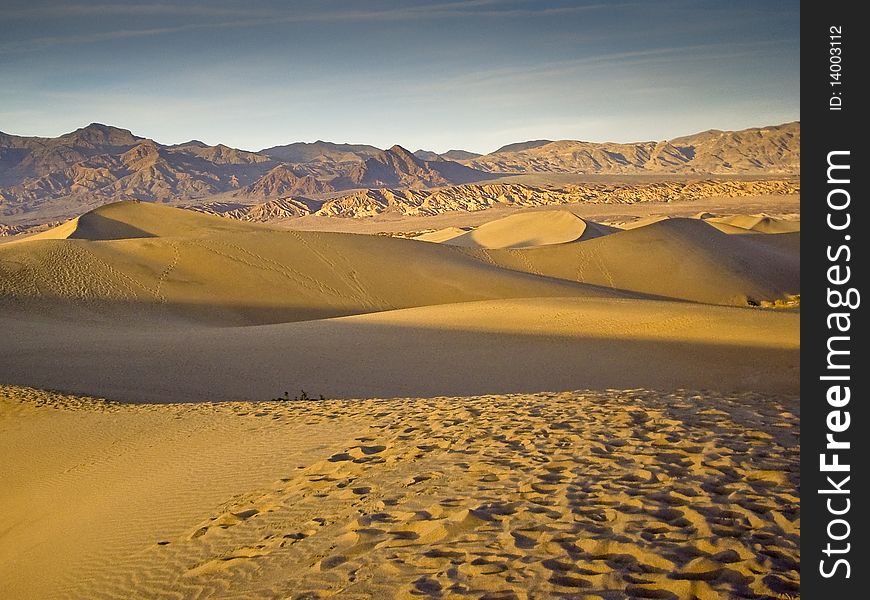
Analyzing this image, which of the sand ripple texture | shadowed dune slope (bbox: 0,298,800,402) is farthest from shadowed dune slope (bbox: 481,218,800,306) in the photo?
the sand ripple texture

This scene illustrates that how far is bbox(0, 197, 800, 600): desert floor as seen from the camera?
4.71m

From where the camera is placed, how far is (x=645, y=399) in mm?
9664

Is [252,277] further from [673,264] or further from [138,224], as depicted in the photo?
[673,264]

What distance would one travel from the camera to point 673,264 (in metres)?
41.9

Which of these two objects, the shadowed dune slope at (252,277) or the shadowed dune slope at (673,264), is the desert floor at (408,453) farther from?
the shadowed dune slope at (673,264)

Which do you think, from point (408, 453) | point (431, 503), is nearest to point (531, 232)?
point (408, 453)

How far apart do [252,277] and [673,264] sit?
24.5 m

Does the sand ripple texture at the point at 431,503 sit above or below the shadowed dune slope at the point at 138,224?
below

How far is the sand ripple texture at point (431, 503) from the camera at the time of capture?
4.50 m
